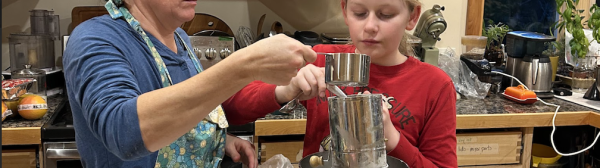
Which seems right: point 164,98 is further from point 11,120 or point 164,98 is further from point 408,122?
point 11,120

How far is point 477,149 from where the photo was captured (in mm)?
2227

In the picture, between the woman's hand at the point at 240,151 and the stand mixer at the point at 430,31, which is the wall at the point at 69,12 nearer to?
the stand mixer at the point at 430,31

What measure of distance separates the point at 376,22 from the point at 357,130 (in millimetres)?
396

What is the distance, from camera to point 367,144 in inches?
35.9

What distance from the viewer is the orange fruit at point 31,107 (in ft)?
6.46

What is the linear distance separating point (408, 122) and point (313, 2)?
1.60 metres

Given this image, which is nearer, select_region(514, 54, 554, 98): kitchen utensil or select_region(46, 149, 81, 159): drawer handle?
select_region(46, 149, 81, 159): drawer handle

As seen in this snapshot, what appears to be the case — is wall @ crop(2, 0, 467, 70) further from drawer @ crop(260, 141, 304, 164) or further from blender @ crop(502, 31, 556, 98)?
drawer @ crop(260, 141, 304, 164)

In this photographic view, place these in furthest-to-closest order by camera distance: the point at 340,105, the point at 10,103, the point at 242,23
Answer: the point at 242,23 → the point at 10,103 → the point at 340,105

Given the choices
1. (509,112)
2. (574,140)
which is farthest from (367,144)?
(574,140)

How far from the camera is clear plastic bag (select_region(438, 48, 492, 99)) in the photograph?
250 cm

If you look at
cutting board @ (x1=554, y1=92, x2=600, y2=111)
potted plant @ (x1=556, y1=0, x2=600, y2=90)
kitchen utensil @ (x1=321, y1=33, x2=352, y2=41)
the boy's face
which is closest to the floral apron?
the boy's face

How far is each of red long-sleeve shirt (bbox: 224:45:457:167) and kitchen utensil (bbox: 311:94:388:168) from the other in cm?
29

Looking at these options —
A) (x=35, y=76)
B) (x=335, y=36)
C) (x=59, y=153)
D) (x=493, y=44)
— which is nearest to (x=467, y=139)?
(x=335, y=36)
